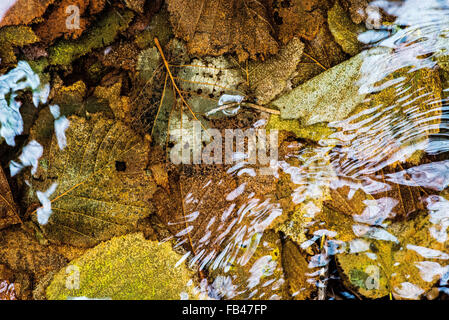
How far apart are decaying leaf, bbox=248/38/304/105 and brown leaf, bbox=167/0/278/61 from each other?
53 mm

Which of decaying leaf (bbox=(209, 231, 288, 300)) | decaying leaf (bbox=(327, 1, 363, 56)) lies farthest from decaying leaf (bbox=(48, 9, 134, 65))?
decaying leaf (bbox=(209, 231, 288, 300))

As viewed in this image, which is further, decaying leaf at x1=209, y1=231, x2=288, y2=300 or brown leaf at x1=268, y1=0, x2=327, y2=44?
decaying leaf at x1=209, y1=231, x2=288, y2=300

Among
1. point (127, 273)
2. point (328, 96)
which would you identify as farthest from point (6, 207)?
point (328, 96)

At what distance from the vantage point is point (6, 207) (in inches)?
58.3

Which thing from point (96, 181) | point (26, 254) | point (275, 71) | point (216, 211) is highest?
point (275, 71)

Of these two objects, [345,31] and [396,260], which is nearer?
[345,31]

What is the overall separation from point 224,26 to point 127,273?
145cm

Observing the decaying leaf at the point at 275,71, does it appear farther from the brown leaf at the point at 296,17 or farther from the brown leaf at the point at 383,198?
the brown leaf at the point at 383,198

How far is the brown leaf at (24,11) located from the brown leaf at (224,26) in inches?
25.8

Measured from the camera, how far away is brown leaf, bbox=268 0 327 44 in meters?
1.38

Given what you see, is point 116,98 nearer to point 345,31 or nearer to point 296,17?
point 296,17

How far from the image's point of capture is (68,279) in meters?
1.53

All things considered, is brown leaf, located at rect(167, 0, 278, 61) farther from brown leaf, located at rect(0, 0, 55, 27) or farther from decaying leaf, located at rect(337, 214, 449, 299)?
decaying leaf, located at rect(337, 214, 449, 299)
